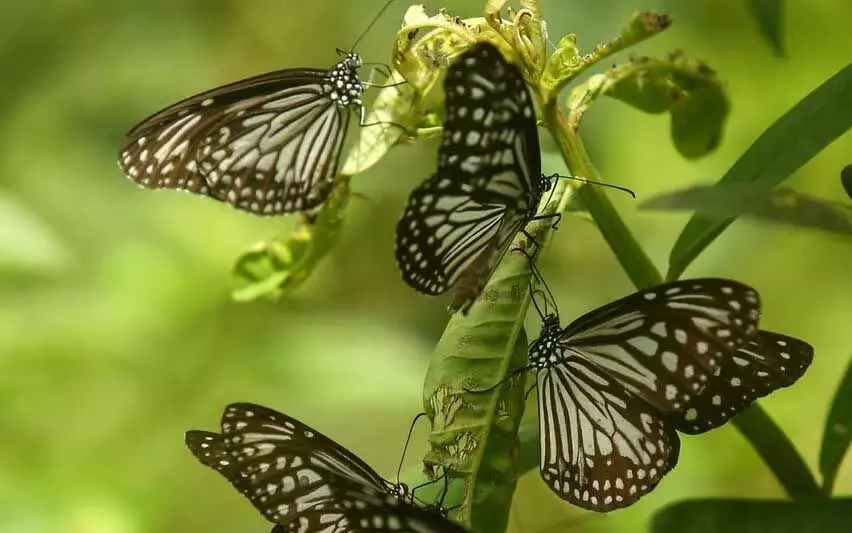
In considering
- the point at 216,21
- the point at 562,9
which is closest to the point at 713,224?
the point at 562,9

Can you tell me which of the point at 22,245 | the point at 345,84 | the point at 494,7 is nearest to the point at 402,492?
the point at 494,7

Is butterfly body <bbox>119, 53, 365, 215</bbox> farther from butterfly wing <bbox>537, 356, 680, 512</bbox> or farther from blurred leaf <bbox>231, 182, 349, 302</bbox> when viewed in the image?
butterfly wing <bbox>537, 356, 680, 512</bbox>

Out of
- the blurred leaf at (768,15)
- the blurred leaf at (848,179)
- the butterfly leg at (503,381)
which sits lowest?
the butterfly leg at (503,381)

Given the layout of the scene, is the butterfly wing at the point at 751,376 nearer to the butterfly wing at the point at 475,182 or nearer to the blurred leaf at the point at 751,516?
the blurred leaf at the point at 751,516

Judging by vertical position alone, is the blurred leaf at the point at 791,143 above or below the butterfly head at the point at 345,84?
below

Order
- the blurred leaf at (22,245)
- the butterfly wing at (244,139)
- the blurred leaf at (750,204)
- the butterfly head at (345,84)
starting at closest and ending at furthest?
the blurred leaf at (750,204)
the butterfly wing at (244,139)
the butterfly head at (345,84)
the blurred leaf at (22,245)

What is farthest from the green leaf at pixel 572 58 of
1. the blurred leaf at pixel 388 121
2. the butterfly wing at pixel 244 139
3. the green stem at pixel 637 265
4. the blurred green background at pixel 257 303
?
the blurred green background at pixel 257 303

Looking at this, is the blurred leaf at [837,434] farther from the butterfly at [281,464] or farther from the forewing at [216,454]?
the forewing at [216,454]

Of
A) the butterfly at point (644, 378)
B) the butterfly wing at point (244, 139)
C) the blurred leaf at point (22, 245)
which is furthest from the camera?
the blurred leaf at point (22, 245)

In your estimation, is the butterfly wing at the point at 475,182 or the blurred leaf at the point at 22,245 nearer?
the butterfly wing at the point at 475,182
